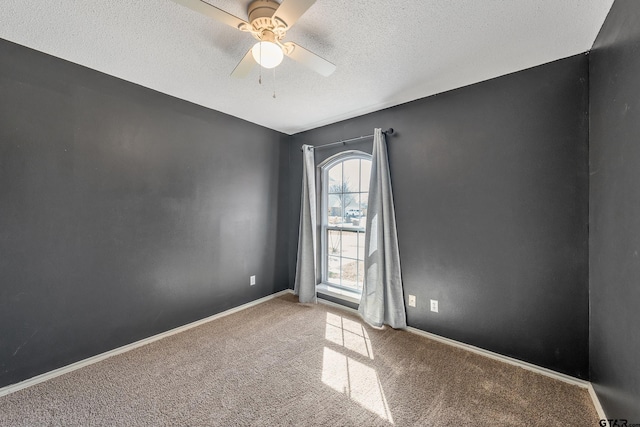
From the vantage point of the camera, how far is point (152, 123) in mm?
2334

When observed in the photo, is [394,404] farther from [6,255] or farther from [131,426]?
[6,255]

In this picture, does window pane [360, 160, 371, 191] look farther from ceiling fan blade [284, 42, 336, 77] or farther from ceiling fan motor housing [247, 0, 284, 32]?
ceiling fan motor housing [247, 0, 284, 32]

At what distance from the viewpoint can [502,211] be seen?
204 centimetres

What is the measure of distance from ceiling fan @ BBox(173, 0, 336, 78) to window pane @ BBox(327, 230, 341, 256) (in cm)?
222

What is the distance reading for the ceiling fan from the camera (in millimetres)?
1164

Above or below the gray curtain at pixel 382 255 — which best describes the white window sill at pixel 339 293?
below

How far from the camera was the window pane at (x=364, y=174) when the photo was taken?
10.0ft

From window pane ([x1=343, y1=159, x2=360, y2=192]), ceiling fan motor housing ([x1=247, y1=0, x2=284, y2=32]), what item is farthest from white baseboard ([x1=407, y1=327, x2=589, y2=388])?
ceiling fan motor housing ([x1=247, y1=0, x2=284, y2=32])

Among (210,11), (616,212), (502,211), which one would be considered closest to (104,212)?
(210,11)

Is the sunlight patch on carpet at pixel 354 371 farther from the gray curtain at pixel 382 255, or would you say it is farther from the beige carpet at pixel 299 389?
the gray curtain at pixel 382 255

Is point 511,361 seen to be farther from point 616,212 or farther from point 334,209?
point 334,209

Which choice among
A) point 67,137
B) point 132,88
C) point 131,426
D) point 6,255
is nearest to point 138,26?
point 132,88

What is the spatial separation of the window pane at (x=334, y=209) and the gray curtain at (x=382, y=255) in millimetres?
670

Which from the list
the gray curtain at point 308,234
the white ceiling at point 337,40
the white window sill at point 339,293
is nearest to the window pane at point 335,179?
the gray curtain at point 308,234
